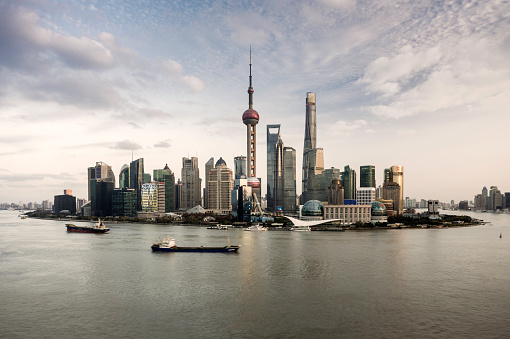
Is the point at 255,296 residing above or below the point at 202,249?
above

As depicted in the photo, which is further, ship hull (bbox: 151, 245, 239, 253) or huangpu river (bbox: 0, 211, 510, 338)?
→ ship hull (bbox: 151, 245, 239, 253)

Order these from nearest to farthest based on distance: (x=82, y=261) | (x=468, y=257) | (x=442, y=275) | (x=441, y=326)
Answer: (x=441, y=326), (x=442, y=275), (x=82, y=261), (x=468, y=257)

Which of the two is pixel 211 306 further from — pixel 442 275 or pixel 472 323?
pixel 442 275

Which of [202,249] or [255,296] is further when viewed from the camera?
[202,249]

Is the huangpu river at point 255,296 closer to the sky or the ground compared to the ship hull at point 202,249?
closer to the sky

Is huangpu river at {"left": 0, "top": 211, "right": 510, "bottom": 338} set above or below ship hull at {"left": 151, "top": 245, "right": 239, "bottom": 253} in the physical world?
above

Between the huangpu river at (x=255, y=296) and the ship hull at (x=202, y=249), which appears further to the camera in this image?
the ship hull at (x=202, y=249)

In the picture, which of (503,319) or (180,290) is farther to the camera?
(180,290)

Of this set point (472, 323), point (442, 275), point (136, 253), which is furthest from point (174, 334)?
point (136, 253)
